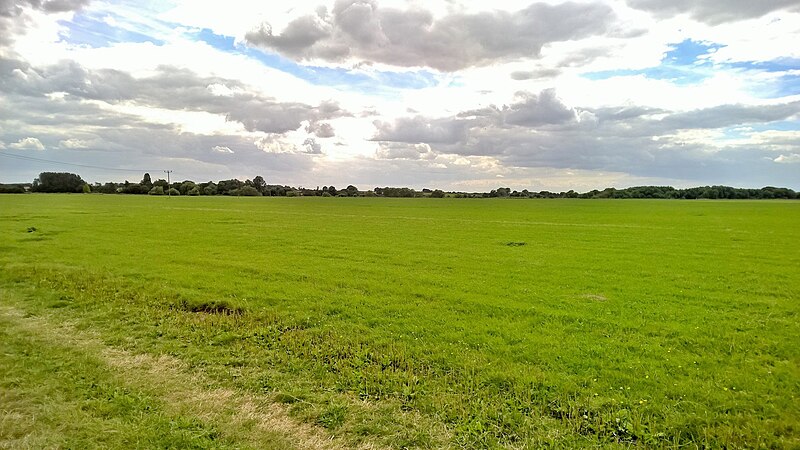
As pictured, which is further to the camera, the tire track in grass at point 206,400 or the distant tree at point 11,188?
the distant tree at point 11,188

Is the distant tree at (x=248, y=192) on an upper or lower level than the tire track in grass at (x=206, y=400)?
upper

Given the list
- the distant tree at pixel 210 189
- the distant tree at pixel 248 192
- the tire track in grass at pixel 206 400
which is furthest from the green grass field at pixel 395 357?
the distant tree at pixel 210 189

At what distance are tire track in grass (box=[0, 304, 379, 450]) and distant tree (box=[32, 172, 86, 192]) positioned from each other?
186354 mm

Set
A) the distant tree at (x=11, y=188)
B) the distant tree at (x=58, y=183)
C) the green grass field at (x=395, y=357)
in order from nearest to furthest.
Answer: the green grass field at (x=395, y=357) → the distant tree at (x=11, y=188) → the distant tree at (x=58, y=183)

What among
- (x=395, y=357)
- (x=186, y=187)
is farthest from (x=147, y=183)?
(x=395, y=357)

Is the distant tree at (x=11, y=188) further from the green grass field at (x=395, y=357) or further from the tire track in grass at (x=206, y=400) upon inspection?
the tire track in grass at (x=206, y=400)

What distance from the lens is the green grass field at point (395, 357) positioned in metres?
6.11

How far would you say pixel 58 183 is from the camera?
521 ft

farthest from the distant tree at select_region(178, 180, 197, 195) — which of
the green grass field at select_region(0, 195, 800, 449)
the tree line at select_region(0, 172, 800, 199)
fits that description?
the green grass field at select_region(0, 195, 800, 449)

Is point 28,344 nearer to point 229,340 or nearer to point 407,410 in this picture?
point 229,340

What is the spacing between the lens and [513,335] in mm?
9961

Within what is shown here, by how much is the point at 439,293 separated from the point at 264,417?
8.41 meters

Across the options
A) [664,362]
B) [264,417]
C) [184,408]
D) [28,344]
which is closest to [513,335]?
[664,362]

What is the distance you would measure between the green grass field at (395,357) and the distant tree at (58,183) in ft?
573
